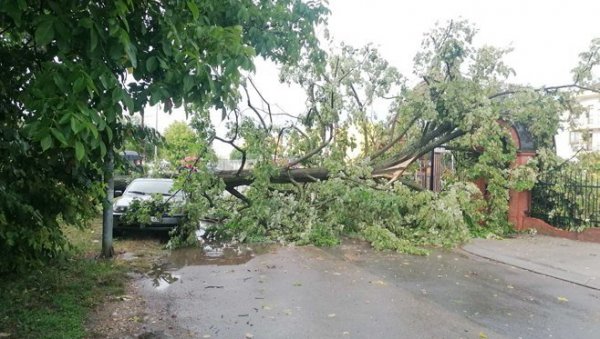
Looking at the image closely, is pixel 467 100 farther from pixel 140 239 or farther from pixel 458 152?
pixel 140 239

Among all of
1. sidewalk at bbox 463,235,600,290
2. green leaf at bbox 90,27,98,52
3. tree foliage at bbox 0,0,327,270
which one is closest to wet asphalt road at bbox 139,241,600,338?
sidewalk at bbox 463,235,600,290

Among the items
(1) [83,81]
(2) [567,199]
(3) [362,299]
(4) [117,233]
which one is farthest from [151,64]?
(2) [567,199]

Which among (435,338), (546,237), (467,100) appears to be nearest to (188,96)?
(435,338)

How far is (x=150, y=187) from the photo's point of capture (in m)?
12.3

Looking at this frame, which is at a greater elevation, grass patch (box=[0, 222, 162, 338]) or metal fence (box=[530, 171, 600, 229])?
metal fence (box=[530, 171, 600, 229])

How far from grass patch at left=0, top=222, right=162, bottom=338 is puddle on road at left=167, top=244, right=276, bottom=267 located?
610 mm

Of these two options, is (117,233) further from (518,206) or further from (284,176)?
(518,206)

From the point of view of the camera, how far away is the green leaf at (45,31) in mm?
2812

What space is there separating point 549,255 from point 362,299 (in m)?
4.94

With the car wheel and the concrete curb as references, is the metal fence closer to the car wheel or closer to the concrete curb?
the concrete curb

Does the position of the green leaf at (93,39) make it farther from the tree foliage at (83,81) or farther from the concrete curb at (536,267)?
the concrete curb at (536,267)

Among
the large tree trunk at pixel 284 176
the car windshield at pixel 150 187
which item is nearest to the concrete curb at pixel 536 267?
the large tree trunk at pixel 284 176

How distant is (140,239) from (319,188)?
427 cm

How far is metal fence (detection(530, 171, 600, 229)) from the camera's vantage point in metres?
10.7
